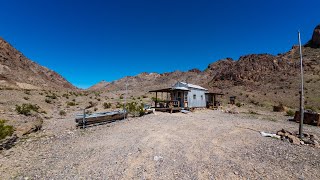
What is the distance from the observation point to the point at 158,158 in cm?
566

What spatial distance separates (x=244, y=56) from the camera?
6525 centimetres

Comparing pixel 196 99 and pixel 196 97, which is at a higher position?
pixel 196 97

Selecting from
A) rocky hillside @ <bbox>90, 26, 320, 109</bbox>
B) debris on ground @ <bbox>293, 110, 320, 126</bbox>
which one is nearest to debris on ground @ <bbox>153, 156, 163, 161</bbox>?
debris on ground @ <bbox>293, 110, 320, 126</bbox>

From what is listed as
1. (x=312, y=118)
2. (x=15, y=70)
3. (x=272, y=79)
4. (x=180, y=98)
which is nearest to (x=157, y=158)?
(x=312, y=118)

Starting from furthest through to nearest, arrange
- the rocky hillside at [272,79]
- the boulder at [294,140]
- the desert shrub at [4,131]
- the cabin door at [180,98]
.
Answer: the rocky hillside at [272,79] < the cabin door at [180,98] < the boulder at [294,140] < the desert shrub at [4,131]

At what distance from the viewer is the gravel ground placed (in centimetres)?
470

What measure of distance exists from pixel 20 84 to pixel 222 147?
47.9m

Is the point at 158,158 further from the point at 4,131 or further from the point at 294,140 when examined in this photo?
the point at 4,131

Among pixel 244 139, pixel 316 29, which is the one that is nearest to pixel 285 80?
pixel 316 29

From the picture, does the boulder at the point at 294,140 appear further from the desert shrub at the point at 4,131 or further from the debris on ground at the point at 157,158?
the desert shrub at the point at 4,131

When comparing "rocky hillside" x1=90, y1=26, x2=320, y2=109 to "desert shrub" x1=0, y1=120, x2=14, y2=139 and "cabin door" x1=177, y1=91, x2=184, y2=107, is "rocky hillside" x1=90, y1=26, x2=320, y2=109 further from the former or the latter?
"desert shrub" x1=0, y1=120, x2=14, y2=139

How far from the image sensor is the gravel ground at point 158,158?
15.4ft

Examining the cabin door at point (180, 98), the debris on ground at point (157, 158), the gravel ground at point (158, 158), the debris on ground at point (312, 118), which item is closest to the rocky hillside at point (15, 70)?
the cabin door at point (180, 98)

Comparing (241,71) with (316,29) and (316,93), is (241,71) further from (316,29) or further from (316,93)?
(316,29)
